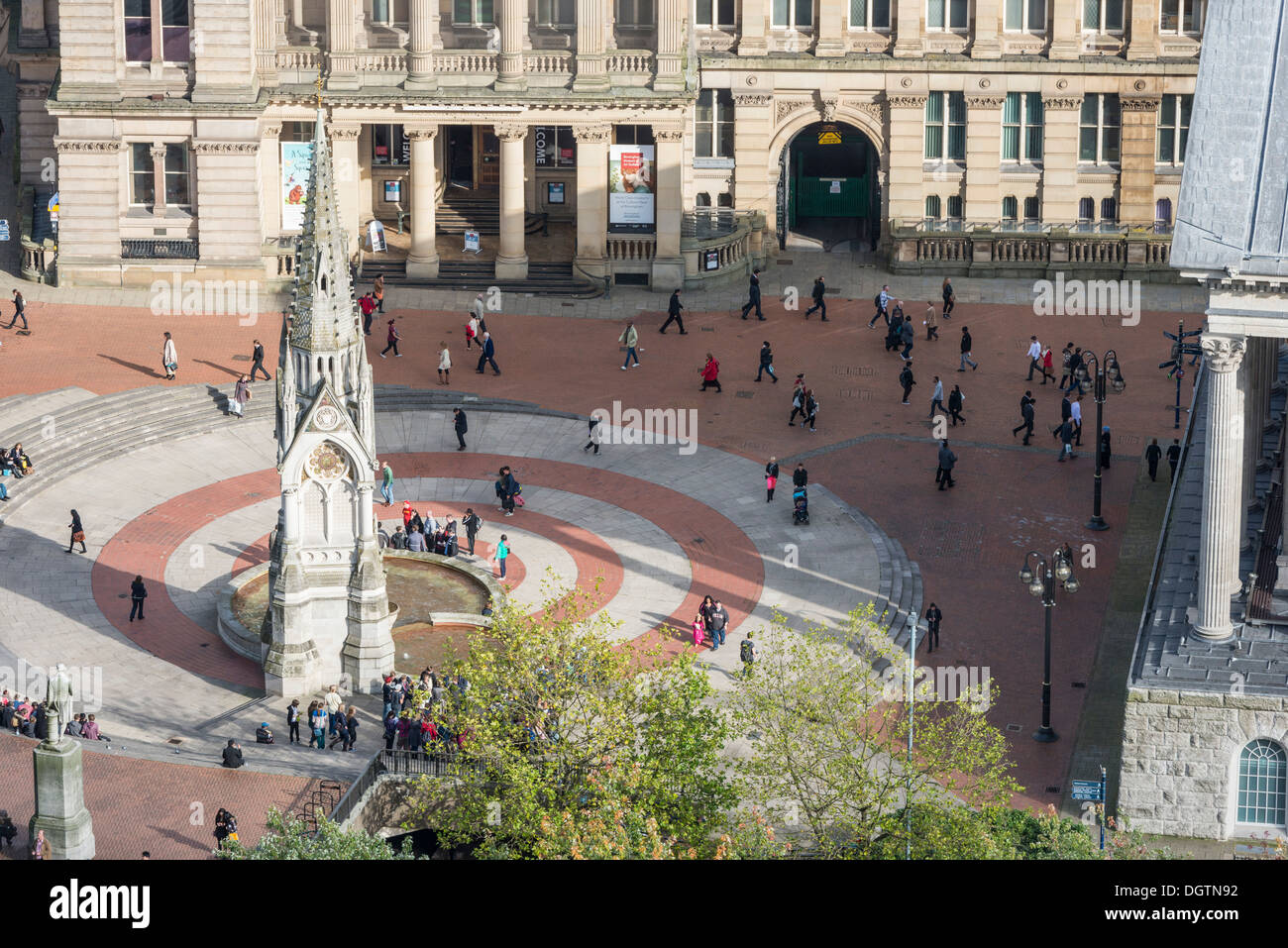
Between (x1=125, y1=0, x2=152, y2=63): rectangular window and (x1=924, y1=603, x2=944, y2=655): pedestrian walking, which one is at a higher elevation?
(x1=125, y1=0, x2=152, y2=63): rectangular window

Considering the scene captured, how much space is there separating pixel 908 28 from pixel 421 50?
2045cm

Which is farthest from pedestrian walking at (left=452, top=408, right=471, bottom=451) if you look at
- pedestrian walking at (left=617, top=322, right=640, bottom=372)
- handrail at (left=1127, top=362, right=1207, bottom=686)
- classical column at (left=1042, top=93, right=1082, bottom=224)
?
classical column at (left=1042, top=93, right=1082, bottom=224)

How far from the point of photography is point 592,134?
4050 inches

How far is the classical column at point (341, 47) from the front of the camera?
101 m

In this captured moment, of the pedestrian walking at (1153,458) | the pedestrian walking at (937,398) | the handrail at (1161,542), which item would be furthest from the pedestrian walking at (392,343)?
the handrail at (1161,542)

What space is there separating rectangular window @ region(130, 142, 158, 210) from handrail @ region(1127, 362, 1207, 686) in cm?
4079

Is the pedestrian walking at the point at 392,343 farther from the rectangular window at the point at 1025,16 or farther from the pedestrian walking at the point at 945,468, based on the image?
the rectangular window at the point at 1025,16

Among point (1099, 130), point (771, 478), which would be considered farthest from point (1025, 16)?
point (771, 478)

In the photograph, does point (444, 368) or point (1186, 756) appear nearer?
point (1186, 756)

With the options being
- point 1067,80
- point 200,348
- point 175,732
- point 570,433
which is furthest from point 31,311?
point 1067,80

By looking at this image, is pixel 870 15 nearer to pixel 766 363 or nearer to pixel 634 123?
pixel 634 123

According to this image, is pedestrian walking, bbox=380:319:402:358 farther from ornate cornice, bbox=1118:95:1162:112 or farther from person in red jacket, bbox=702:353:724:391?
ornate cornice, bbox=1118:95:1162:112

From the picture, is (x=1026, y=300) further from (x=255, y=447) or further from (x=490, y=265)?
(x=255, y=447)

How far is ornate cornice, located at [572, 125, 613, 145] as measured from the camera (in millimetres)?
102625
